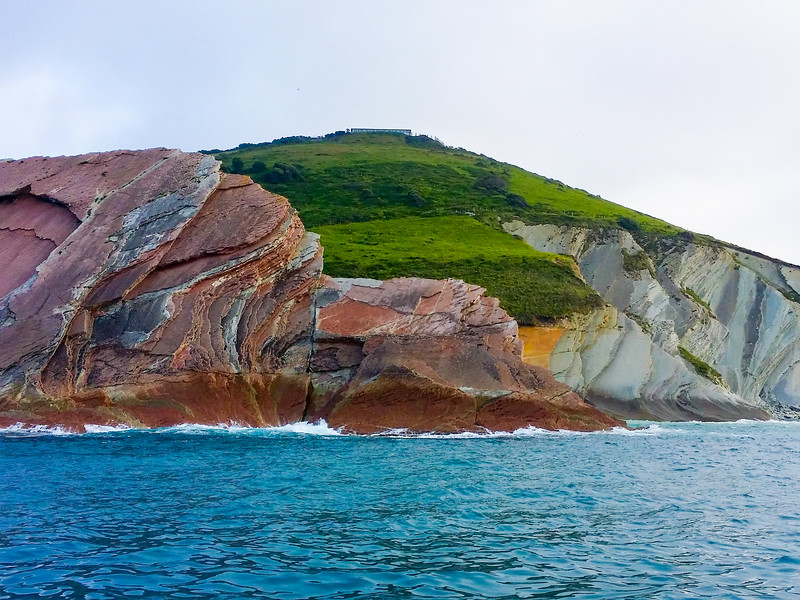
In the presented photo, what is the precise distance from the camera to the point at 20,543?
12.0 meters

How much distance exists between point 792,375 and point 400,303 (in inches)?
1679

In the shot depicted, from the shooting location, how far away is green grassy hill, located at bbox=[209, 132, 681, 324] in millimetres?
59531

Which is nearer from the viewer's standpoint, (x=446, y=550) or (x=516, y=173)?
(x=446, y=550)

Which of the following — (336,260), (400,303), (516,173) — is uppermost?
(516,173)

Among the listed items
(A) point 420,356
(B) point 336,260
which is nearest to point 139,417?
(A) point 420,356

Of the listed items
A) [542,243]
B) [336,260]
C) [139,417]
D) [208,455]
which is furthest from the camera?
[542,243]

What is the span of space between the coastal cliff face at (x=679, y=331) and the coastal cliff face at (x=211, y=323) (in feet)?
44.4

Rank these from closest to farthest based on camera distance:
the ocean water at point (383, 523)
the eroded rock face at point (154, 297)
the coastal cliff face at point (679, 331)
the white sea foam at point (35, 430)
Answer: the ocean water at point (383, 523) < the white sea foam at point (35, 430) < the eroded rock face at point (154, 297) < the coastal cliff face at point (679, 331)

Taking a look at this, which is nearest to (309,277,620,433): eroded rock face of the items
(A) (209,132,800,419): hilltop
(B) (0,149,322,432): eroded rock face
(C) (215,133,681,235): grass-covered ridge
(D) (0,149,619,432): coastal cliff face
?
(D) (0,149,619,432): coastal cliff face

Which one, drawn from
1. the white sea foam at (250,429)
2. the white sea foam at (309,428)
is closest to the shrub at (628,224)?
the white sea foam at (309,428)

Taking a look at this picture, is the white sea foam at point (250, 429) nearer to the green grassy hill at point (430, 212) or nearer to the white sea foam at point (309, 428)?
the white sea foam at point (309, 428)

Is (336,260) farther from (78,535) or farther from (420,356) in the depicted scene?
(78,535)

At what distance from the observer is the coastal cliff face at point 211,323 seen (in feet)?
107

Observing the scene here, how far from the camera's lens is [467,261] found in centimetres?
6288
